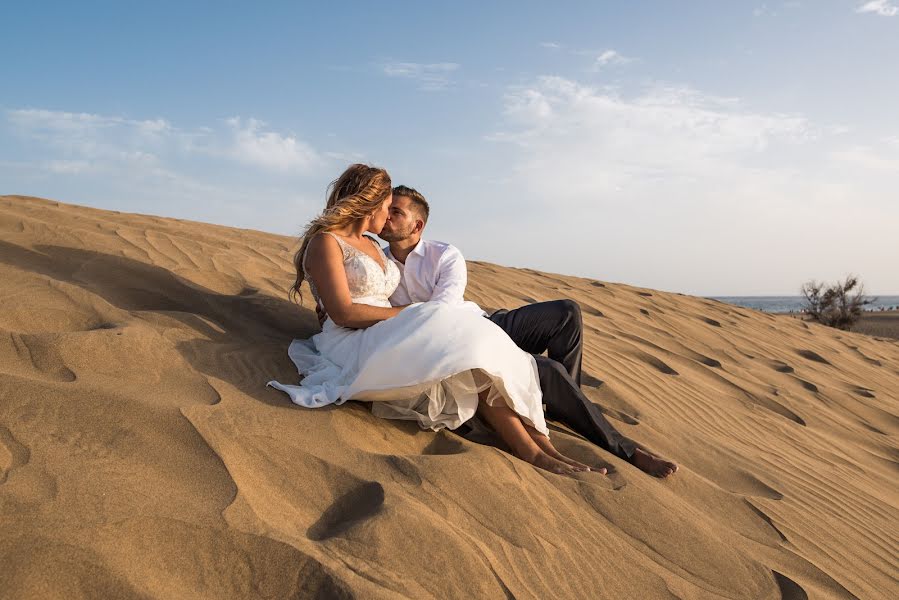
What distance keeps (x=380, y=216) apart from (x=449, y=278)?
0.51m

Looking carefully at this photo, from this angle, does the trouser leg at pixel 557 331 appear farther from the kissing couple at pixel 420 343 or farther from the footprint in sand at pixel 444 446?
the footprint in sand at pixel 444 446

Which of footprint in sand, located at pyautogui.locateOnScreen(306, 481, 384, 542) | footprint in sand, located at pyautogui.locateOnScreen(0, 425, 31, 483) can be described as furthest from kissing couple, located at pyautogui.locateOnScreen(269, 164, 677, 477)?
footprint in sand, located at pyautogui.locateOnScreen(0, 425, 31, 483)

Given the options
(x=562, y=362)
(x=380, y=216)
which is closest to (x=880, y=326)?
(x=562, y=362)

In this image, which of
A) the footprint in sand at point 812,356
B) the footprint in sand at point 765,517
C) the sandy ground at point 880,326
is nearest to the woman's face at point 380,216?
the footprint in sand at point 765,517

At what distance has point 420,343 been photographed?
2.59 meters

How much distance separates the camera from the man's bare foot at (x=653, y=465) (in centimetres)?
286

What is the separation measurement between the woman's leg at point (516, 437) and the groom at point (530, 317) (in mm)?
378

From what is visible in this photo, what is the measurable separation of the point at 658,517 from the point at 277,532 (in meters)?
1.38

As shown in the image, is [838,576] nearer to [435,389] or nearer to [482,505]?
[482,505]

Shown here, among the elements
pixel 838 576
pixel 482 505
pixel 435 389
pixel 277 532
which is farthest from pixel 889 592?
pixel 277 532

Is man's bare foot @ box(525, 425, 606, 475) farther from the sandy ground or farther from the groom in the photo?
the sandy ground

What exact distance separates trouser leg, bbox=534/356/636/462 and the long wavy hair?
3.84 feet

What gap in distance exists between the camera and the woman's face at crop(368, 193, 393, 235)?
138 inches

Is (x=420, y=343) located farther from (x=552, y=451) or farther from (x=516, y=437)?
(x=552, y=451)
